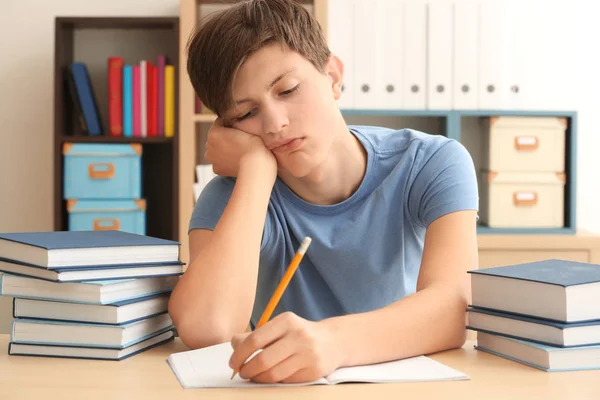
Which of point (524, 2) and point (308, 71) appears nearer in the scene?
point (308, 71)

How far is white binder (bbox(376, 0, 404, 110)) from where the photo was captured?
9.85 ft

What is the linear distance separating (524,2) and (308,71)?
2.35m

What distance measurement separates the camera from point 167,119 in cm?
313

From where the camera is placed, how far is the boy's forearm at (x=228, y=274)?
1076mm

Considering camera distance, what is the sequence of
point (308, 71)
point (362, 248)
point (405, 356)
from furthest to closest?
point (362, 248)
point (308, 71)
point (405, 356)

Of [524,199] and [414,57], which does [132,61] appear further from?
[524,199]

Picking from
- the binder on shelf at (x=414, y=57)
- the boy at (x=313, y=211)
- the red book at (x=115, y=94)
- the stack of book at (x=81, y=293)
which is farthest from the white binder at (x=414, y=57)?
the stack of book at (x=81, y=293)

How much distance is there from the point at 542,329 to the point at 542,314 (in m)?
0.02

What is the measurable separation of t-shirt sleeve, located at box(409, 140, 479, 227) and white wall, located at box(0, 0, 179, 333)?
2.37 metres

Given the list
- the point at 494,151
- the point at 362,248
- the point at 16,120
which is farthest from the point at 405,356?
the point at 16,120

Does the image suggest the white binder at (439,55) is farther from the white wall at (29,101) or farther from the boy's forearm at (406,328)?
the boy's forearm at (406,328)

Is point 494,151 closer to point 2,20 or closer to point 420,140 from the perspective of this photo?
point 420,140

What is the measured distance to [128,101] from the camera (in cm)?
314

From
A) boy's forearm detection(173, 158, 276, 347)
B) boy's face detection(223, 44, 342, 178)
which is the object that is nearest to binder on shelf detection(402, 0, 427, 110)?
boy's face detection(223, 44, 342, 178)
